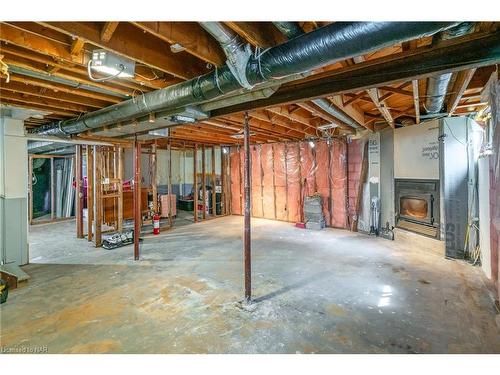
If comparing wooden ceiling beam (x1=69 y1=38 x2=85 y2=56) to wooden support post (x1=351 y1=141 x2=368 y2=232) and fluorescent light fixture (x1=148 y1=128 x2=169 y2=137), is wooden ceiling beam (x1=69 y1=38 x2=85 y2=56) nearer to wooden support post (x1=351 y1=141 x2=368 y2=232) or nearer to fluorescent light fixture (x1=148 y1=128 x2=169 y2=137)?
fluorescent light fixture (x1=148 y1=128 x2=169 y2=137)

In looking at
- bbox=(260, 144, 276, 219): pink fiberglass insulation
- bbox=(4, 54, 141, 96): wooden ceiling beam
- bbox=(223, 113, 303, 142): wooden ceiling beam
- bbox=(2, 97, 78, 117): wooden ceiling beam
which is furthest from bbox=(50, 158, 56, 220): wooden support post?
bbox=(4, 54, 141, 96): wooden ceiling beam

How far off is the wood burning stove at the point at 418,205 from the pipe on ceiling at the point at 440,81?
1.42 metres

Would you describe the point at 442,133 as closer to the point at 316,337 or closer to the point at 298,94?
the point at 298,94

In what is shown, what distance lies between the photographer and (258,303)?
112 inches

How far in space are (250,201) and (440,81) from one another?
2874 millimetres

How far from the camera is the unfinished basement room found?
188 cm

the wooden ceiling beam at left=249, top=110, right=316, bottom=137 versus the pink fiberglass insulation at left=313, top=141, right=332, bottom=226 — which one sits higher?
the wooden ceiling beam at left=249, top=110, right=316, bottom=137

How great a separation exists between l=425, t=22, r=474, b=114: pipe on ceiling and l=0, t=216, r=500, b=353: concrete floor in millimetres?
2290

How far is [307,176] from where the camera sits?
23.6ft

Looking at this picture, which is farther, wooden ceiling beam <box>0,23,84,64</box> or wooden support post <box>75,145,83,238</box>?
wooden support post <box>75,145,83,238</box>

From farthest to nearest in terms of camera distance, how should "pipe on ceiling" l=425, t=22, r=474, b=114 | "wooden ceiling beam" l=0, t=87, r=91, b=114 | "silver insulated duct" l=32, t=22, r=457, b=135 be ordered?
"wooden ceiling beam" l=0, t=87, r=91, b=114
"pipe on ceiling" l=425, t=22, r=474, b=114
"silver insulated duct" l=32, t=22, r=457, b=135

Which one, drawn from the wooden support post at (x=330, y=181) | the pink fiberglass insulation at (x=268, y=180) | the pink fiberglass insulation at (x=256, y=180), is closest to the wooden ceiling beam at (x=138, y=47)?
the wooden support post at (x=330, y=181)

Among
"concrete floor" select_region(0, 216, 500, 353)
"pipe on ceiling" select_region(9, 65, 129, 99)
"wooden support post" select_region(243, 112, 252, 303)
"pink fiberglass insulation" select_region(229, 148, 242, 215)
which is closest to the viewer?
"concrete floor" select_region(0, 216, 500, 353)

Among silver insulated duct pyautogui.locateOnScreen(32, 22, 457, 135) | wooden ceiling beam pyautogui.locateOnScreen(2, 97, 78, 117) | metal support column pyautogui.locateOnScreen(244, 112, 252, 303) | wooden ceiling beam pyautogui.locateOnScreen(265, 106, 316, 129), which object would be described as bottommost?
metal support column pyautogui.locateOnScreen(244, 112, 252, 303)
